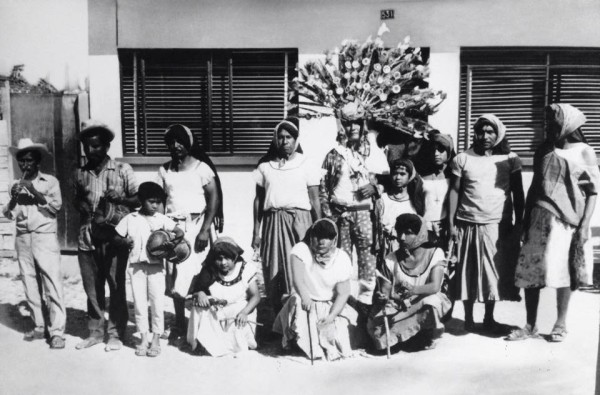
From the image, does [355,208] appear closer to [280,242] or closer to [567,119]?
[280,242]

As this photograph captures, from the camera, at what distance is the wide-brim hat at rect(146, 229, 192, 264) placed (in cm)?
436

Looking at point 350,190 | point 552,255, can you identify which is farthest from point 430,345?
point 350,190

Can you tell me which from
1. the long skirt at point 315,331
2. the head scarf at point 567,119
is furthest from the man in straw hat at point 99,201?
the head scarf at point 567,119

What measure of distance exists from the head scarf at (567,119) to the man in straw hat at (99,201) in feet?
9.24

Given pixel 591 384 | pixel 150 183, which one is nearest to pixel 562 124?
pixel 591 384

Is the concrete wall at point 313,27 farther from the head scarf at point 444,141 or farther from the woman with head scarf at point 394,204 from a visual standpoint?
the head scarf at point 444,141

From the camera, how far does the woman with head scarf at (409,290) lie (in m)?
4.39

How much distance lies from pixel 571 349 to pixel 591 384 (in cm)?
26

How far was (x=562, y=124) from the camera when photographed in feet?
14.6

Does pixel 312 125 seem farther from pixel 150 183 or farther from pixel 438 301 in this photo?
pixel 438 301

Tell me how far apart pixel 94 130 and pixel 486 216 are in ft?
8.72

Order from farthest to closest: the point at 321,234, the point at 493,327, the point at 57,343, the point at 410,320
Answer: the point at 493,327 → the point at 57,343 → the point at 410,320 → the point at 321,234

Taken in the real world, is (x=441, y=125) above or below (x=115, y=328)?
above

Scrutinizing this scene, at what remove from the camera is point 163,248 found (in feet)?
14.4
